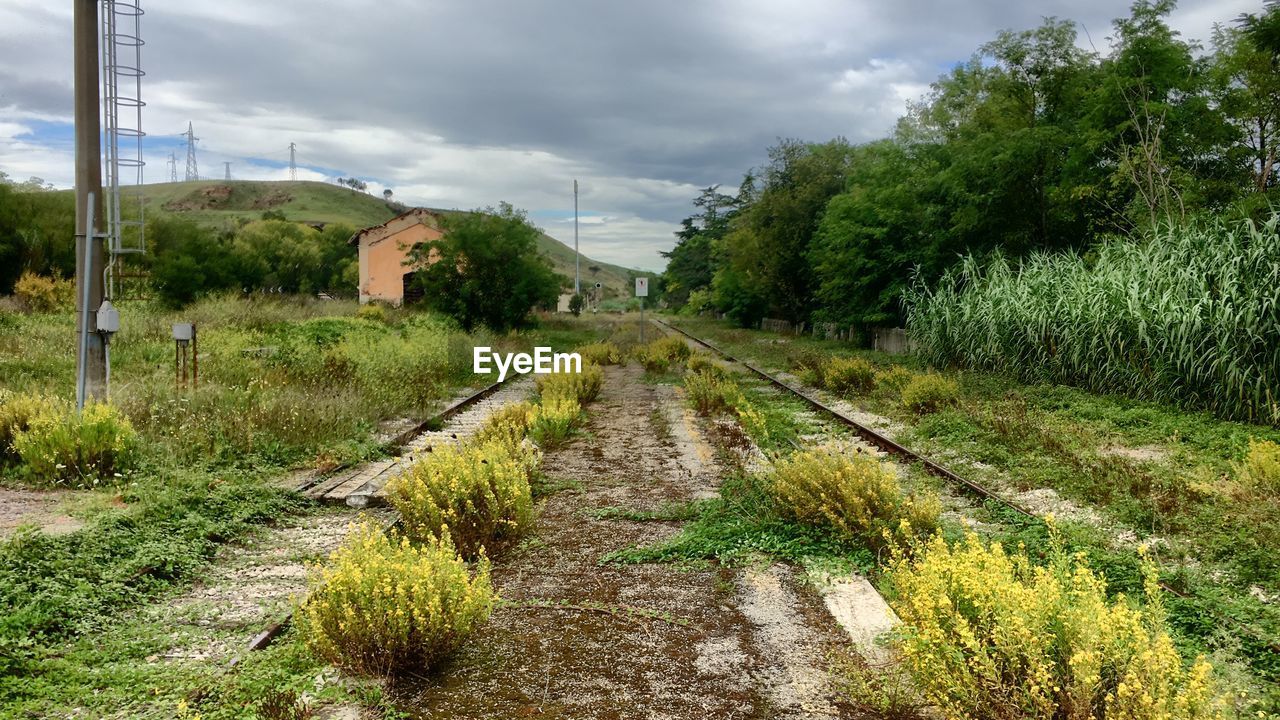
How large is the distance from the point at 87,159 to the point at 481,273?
809 inches

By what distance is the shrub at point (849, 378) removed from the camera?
1703 centimetres

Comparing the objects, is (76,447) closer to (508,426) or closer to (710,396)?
(508,426)

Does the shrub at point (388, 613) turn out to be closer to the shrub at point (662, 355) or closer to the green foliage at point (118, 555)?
the green foliage at point (118, 555)

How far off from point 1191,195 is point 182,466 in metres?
21.6

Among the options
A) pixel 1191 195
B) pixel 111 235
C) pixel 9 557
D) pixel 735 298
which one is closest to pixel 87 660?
pixel 9 557

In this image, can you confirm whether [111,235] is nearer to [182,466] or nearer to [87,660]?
[182,466]

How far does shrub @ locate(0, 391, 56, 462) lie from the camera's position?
8.55 metres

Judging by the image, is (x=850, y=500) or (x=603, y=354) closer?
(x=850, y=500)

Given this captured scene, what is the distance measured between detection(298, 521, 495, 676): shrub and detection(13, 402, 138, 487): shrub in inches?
199

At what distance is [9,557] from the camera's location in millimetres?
5297

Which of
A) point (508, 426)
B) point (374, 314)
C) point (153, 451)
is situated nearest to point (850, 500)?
point (508, 426)

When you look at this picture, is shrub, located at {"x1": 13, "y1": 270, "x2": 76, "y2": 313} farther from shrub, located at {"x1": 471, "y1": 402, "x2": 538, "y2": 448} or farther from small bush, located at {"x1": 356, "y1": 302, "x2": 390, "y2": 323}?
shrub, located at {"x1": 471, "y1": 402, "x2": 538, "y2": 448}

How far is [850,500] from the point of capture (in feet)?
20.7

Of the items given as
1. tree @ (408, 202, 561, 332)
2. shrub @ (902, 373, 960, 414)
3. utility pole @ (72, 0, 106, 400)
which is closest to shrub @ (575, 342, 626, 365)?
tree @ (408, 202, 561, 332)
